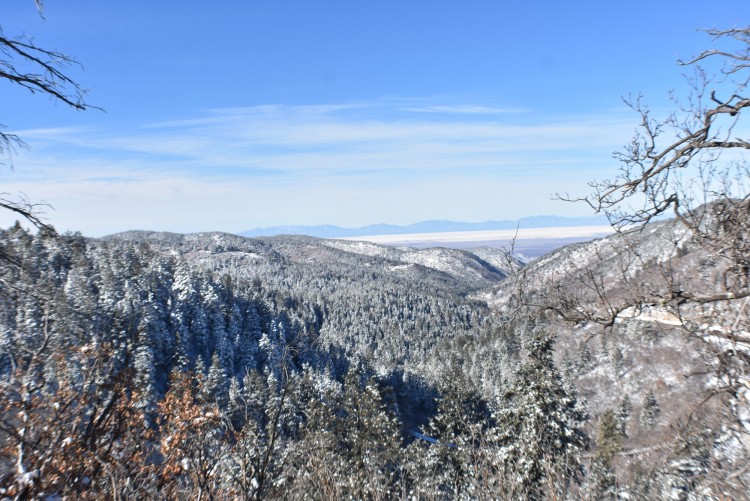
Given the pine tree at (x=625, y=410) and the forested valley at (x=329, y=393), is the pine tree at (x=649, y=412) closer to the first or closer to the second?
the forested valley at (x=329, y=393)

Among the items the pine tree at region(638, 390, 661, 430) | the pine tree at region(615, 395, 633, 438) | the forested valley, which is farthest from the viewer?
the pine tree at region(615, 395, 633, 438)

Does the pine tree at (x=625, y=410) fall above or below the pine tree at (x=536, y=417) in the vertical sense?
below

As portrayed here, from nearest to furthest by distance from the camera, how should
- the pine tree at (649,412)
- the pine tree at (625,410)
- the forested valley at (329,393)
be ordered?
the forested valley at (329,393), the pine tree at (649,412), the pine tree at (625,410)

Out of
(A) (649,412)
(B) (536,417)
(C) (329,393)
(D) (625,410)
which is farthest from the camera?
(D) (625,410)

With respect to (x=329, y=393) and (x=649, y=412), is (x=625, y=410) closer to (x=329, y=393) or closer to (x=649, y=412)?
(x=649, y=412)

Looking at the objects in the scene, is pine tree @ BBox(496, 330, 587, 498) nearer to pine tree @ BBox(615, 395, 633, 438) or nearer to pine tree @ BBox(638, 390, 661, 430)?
pine tree @ BBox(615, 395, 633, 438)

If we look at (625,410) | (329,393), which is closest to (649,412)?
(625,410)

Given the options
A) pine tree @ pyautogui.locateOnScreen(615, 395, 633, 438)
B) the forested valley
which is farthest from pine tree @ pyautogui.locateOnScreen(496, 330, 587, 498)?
pine tree @ pyautogui.locateOnScreen(615, 395, 633, 438)

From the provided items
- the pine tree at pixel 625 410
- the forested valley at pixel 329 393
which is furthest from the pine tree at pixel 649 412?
the pine tree at pixel 625 410

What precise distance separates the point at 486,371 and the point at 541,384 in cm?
6851

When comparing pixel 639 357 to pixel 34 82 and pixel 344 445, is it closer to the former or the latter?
pixel 344 445

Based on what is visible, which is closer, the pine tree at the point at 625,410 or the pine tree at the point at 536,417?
the pine tree at the point at 536,417

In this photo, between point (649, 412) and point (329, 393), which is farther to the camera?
point (649, 412)

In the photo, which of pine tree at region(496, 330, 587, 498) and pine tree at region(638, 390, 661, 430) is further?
pine tree at region(638, 390, 661, 430)
